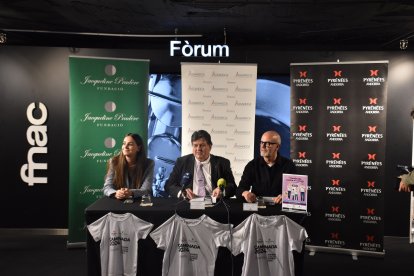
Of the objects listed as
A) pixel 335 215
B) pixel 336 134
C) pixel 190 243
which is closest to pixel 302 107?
pixel 336 134

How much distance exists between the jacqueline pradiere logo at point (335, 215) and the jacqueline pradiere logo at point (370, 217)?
23 cm

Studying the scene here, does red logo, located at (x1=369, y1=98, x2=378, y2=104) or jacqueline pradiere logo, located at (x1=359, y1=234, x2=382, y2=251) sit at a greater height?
red logo, located at (x1=369, y1=98, x2=378, y2=104)

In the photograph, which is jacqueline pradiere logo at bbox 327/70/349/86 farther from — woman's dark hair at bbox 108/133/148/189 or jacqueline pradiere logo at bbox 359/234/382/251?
woman's dark hair at bbox 108/133/148/189

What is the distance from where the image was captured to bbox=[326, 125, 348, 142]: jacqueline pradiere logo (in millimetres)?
5043

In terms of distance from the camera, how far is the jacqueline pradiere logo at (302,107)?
5168mm

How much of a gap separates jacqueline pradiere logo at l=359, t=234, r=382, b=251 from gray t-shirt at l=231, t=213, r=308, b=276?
218 cm

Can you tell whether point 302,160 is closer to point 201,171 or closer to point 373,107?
point 373,107

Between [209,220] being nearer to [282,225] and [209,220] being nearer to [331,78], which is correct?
[282,225]

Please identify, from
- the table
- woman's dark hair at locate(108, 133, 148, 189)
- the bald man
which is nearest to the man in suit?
the bald man

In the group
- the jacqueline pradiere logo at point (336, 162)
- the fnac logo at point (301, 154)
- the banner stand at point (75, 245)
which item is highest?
the fnac logo at point (301, 154)

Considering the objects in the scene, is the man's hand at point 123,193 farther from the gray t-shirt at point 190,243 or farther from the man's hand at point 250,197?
the man's hand at point 250,197

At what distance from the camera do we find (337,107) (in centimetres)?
507

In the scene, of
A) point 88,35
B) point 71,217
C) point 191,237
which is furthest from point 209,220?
point 88,35

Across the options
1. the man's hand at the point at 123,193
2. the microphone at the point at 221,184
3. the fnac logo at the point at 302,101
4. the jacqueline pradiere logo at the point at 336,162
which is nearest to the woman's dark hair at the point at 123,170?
the man's hand at the point at 123,193
